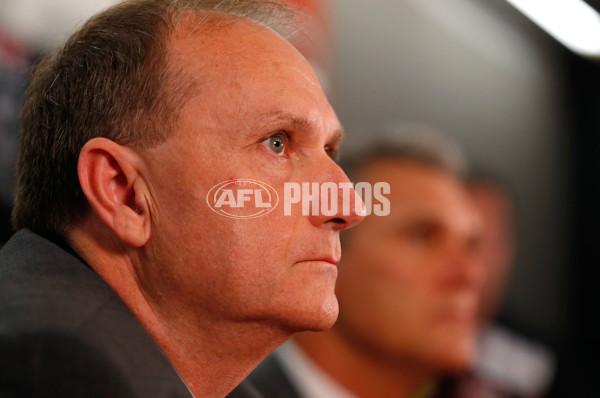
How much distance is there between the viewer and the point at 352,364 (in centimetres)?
149

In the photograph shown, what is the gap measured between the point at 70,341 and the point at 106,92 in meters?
0.22

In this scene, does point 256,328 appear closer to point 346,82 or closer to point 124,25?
point 124,25

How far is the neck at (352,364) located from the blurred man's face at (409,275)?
0.02 meters

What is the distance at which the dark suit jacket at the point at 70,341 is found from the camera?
1.58ft

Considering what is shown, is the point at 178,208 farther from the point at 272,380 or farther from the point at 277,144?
the point at 272,380

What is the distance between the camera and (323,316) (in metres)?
0.55

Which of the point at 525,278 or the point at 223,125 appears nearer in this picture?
the point at 223,125

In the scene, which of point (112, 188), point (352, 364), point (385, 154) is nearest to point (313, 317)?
point (112, 188)

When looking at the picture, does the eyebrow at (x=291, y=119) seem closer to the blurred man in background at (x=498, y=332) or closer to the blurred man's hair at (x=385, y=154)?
the blurred man's hair at (x=385, y=154)

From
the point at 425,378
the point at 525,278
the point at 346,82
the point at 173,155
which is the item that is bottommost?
the point at 425,378

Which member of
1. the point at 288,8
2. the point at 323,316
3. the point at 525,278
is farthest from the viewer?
the point at 525,278

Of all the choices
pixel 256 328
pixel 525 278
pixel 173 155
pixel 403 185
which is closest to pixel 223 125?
pixel 173 155

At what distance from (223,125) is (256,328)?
17 cm

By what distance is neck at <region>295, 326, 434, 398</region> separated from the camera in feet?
4.84
